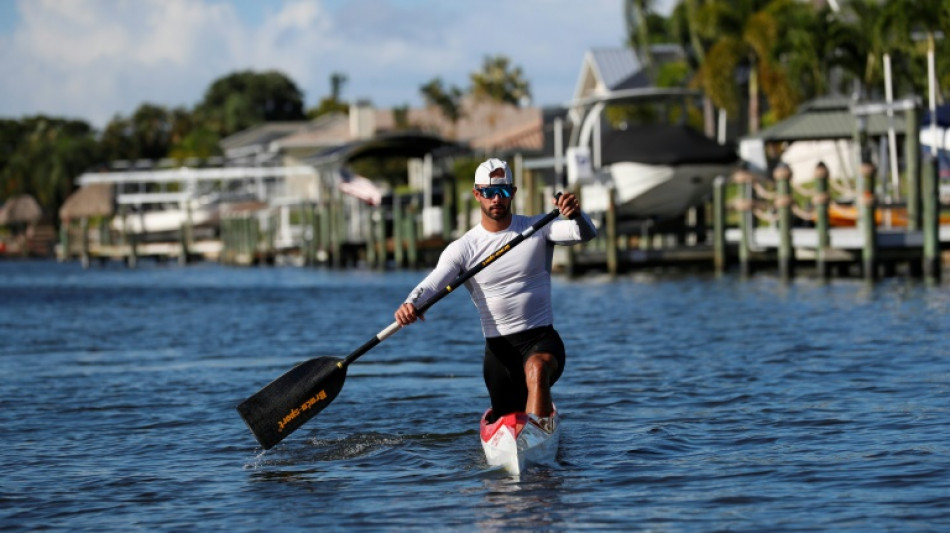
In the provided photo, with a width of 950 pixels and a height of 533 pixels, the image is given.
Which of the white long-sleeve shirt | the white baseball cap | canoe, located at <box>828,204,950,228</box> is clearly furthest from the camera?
canoe, located at <box>828,204,950,228</box>

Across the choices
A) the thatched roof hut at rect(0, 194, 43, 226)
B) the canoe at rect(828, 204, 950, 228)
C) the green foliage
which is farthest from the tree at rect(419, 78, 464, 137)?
the canoe at rect(828, 204, 950, 228)

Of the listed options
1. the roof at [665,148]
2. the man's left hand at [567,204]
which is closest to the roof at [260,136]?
the roof at [665,148]

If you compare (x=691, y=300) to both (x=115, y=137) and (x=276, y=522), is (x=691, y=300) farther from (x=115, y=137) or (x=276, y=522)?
(x=115, y=137)

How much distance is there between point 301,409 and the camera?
14109 millimetres

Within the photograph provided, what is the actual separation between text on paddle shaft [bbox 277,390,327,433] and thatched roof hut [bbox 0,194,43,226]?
12612 cm

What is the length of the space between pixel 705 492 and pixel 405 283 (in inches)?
Result: 1422

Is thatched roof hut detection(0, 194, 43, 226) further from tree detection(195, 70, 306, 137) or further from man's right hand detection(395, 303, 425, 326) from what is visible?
man's right hand detection(395, 303, 425, 326)

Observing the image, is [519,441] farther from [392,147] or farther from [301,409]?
[392,147]

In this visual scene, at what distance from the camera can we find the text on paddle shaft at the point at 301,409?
553 inches

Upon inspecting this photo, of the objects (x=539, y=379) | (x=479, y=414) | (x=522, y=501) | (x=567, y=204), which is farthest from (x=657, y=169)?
(x=522, y=501)

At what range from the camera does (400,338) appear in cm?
2748

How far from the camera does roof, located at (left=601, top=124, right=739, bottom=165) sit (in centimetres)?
4288

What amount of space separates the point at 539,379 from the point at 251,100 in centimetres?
16164

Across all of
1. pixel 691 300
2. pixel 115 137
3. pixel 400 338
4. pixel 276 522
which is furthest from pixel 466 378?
pixel 115 137
